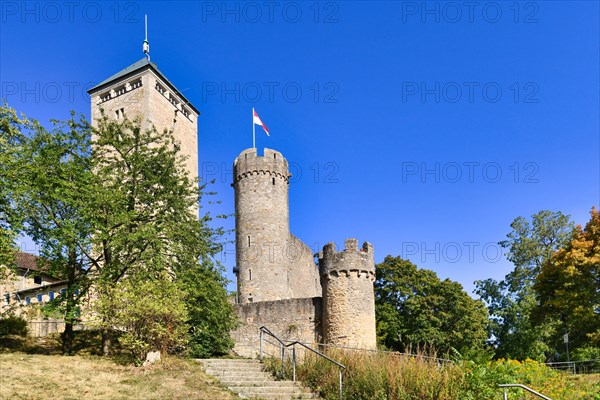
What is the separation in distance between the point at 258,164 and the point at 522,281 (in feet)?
66.3

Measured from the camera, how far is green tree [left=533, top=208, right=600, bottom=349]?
80.6ft

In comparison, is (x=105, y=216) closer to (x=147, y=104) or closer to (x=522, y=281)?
(x=147, y=104)

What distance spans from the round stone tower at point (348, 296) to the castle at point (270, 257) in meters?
0.04

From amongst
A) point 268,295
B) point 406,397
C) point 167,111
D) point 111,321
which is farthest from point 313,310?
point 167,111

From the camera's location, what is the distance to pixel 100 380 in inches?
472

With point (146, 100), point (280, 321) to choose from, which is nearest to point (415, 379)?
point (280, 321)

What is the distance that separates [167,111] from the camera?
37438 millimetres

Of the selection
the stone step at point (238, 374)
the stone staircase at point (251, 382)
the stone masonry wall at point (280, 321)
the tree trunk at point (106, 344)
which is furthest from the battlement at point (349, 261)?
the stone step at point (238, 374)

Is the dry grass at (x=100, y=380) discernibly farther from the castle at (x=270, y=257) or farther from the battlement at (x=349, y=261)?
the battlement at (x=349, y=261)

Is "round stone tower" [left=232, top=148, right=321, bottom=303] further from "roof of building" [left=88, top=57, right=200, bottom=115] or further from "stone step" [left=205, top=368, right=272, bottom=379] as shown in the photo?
"stone step" [left=205, top=368, right=272, bottom=379]

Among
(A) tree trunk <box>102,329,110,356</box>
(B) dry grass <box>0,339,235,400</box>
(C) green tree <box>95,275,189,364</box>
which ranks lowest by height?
(B) dry grass <box>0,339,235,400</box>

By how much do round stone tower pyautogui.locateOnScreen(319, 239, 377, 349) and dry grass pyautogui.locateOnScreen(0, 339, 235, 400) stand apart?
10.7 m

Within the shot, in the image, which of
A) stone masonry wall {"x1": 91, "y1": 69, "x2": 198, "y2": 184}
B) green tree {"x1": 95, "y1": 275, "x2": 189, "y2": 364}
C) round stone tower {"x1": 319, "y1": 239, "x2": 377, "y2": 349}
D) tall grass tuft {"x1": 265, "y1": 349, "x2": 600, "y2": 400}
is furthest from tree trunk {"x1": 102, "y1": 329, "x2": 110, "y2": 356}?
stone masonry wall {"x1": 91, "y1": 69, "x2": 198, "y2": 184}

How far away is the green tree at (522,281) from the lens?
1422 inches
